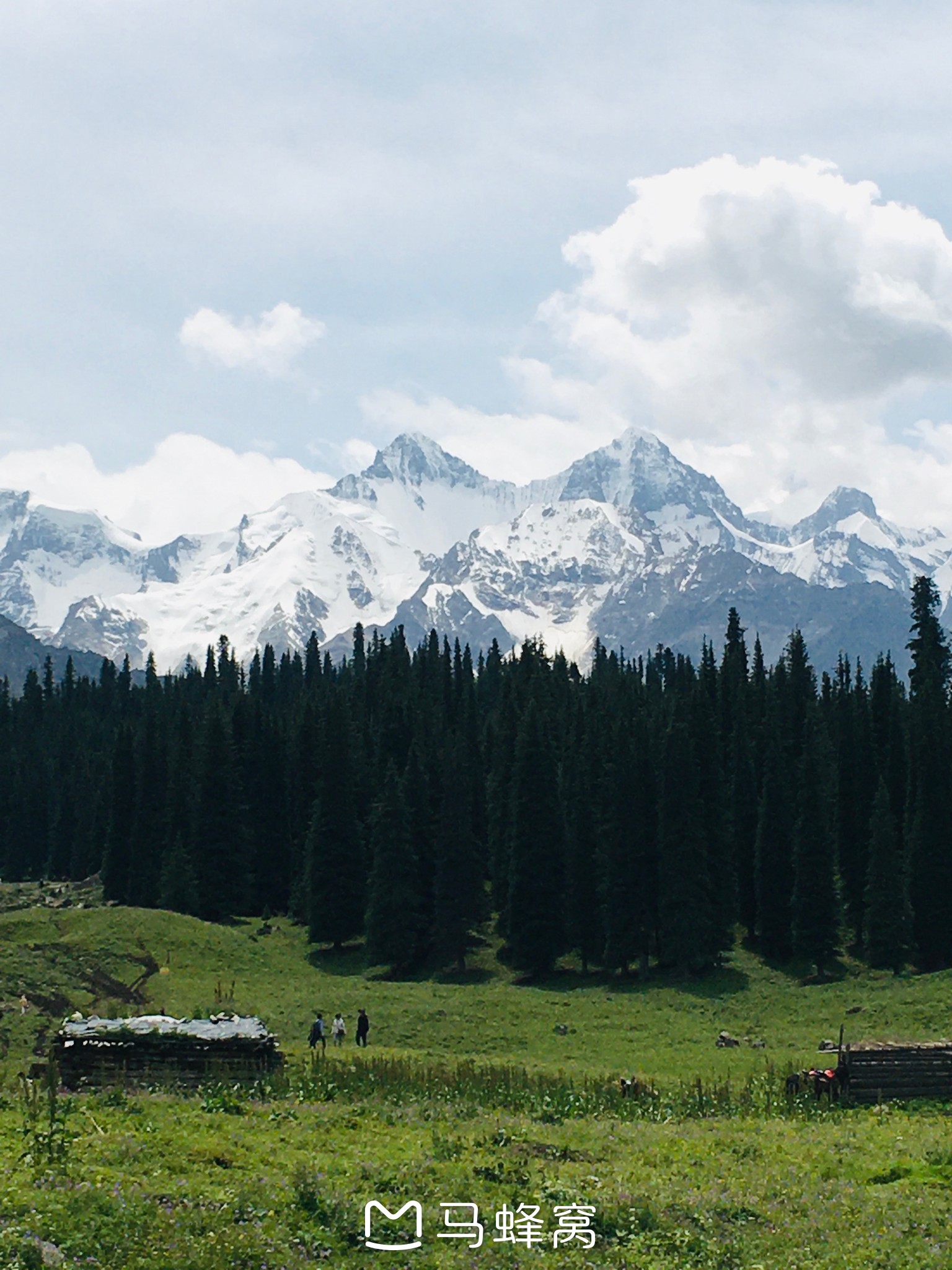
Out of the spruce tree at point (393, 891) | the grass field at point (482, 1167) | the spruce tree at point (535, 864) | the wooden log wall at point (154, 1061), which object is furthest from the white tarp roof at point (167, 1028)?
the spruce tree at point (535, 864)

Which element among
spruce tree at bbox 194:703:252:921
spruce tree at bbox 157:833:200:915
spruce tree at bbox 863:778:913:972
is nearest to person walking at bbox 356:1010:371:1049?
spruce tree at bbox 863:778:913:972

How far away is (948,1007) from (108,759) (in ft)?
326

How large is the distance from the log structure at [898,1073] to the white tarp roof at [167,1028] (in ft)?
48.4

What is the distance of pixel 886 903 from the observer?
75.4 m

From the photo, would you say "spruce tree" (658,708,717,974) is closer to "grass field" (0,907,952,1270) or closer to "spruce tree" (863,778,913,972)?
"spruce tree" (863,778,913,972)

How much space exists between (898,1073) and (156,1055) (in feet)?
60.2

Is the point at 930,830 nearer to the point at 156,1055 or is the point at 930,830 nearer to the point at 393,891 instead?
the point at 393,891

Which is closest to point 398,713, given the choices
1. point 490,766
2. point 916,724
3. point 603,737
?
point 490,766

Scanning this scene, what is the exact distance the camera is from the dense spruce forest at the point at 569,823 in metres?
78.2

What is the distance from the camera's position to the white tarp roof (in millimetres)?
29562

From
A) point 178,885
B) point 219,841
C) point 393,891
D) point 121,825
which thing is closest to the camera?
point 393,891

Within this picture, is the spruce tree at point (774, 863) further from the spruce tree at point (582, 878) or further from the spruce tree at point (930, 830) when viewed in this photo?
the spruce tree at point (582, 878)

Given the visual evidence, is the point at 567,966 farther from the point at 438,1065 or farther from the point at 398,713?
the point at 438,1065

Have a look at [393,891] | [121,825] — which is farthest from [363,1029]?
[121,825]
